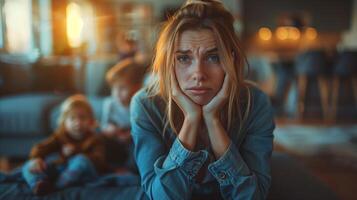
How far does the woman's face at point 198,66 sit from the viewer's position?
30.5 inches

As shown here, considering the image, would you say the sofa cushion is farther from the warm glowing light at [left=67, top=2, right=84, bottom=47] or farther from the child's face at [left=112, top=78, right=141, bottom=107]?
the warm glowing light at [left=67, top=2, right=84, bottom=47]

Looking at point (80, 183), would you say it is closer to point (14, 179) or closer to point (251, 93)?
point (14, 179)

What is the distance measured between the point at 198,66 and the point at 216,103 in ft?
0.31

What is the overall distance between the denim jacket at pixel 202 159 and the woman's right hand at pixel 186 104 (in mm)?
71

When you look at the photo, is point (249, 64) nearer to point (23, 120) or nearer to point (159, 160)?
point (159, 160)

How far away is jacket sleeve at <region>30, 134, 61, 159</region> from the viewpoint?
1.42m

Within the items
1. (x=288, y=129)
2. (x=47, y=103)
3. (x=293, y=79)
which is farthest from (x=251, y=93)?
(x=293, y=79)

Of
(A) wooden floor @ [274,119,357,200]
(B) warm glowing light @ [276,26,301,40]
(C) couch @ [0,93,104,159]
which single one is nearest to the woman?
(A) wooden floor @ [274,119,357,200]

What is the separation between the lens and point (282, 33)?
811 centimetres

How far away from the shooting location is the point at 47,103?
7.80 ft

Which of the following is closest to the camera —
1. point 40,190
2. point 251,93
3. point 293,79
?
point 251,93

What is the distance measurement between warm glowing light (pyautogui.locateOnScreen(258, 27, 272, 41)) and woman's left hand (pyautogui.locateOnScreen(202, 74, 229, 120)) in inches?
292

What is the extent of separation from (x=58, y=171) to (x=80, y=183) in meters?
0.21

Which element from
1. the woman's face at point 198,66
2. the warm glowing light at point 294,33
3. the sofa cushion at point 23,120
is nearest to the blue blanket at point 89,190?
the woman's face at point 198,66
